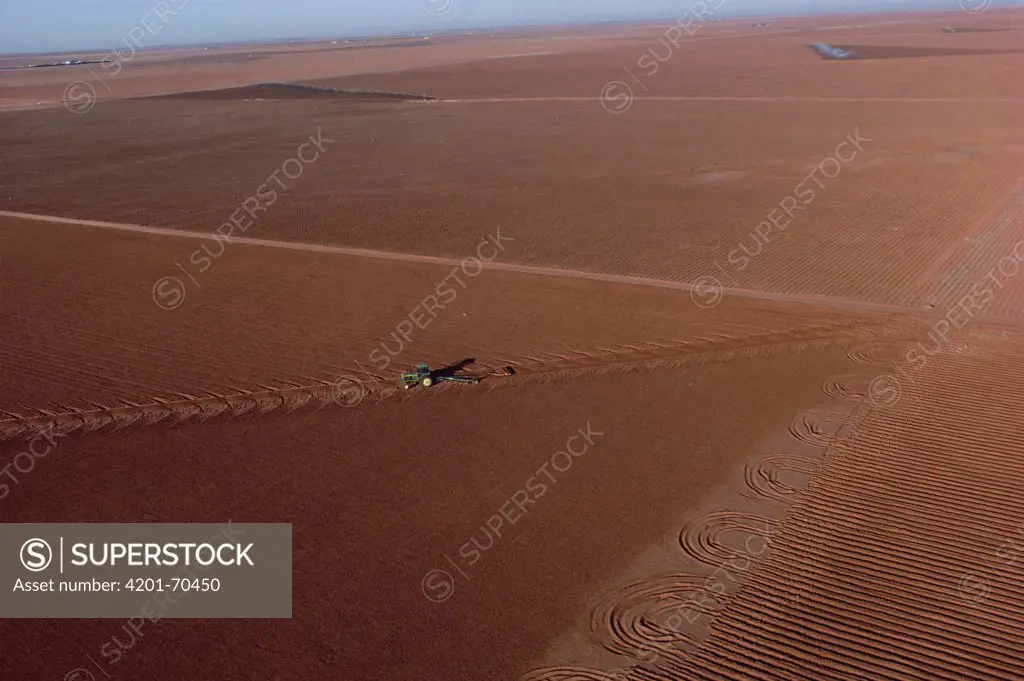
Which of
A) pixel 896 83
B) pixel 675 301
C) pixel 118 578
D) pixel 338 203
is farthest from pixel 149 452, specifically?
pixel 896 83

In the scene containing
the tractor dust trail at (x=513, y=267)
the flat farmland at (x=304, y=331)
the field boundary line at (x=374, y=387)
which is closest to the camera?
the field boundary line at (x=374, y=387)

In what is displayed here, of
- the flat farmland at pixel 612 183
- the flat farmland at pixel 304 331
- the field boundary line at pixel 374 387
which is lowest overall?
the field boundary line at pixel 374 387

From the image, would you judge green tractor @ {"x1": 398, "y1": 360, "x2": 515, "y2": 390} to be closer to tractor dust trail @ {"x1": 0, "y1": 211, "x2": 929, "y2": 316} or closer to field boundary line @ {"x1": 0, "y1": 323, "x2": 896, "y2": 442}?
field boundary line @ {"x1": 0, "y1": 323, "x2": 896, "y2": 442}

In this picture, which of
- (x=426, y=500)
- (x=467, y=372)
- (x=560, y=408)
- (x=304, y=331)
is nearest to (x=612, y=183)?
(x=304, y=331)

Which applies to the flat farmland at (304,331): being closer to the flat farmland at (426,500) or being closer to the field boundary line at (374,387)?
the field boundary line at (374,387)

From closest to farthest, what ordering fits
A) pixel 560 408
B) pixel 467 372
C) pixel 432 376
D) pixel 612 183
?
1. pixel 560 408
2. pixel 432 376
3. pixel 467 372
4. pixel 612 183

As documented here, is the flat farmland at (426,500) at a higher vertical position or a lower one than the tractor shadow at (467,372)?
lower

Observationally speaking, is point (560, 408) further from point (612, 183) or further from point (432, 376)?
point (612, 183)

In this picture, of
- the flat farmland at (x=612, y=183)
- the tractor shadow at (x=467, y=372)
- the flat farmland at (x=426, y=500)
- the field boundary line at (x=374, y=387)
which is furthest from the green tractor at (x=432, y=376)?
the flat farmland at (x=612, y=183)
